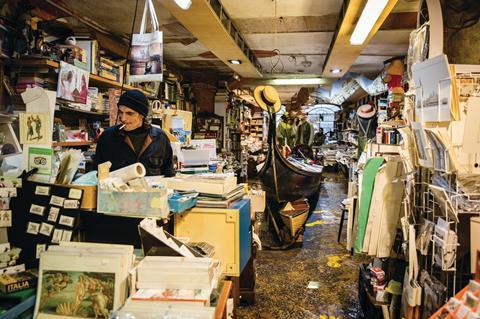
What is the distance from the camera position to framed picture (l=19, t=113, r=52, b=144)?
5.74 feet

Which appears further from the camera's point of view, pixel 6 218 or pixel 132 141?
pixel 132 141

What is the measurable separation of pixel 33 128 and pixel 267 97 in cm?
342

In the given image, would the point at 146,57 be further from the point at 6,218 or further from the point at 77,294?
the point at 77,294

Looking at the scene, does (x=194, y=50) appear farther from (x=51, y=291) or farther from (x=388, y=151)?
(x=51, y=291)

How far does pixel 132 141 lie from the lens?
2.68 metres

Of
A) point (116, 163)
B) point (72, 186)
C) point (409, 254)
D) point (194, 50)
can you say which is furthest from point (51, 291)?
point (194, 50)

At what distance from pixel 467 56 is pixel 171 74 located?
536 cm

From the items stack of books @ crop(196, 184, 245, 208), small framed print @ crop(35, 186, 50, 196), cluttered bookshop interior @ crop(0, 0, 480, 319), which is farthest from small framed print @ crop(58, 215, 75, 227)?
stack of books @ crop(196, 184, 245, 208)

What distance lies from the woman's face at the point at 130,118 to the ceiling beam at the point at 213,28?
1.23 meters

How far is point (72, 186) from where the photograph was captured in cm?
167

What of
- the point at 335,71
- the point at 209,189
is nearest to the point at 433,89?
the point at 209,189

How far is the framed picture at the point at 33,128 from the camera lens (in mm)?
1751

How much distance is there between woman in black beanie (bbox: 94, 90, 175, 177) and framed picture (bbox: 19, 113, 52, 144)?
82 centimetres

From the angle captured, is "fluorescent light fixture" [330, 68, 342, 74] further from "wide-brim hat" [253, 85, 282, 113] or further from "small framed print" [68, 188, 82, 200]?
"small framed print" [68, 188, 82, 200]
